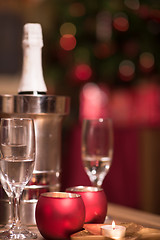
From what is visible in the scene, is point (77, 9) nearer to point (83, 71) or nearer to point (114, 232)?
point (83, 71)

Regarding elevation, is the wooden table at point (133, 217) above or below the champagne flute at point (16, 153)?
below

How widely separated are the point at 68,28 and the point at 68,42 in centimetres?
10

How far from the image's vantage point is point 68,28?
3.01 meters

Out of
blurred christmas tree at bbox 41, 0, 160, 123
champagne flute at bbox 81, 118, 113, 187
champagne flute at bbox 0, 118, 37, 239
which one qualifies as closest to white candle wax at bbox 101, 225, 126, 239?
champagne flute at bbox 0, 118, 37, 239

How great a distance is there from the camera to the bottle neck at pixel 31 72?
0.81 meters

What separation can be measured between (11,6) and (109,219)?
3057 millimetres

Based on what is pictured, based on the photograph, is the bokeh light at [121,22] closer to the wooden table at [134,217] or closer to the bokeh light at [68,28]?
the bokeh light at [68,28]

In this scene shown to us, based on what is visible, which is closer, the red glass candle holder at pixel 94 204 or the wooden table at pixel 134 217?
the red glass candle holder at pixel 94 204

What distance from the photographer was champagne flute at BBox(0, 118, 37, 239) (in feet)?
2.12

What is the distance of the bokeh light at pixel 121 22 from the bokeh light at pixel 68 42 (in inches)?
12.4

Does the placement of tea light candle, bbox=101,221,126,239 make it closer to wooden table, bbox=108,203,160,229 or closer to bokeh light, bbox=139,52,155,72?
wooden table, bbox=108,203,160,229

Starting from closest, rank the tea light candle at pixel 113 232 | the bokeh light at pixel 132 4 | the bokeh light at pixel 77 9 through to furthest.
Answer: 1. the tea light candle at pixel 113 232
2. the bokeh light at pixel 132 4
3. the bokeh light at pixel 77 9

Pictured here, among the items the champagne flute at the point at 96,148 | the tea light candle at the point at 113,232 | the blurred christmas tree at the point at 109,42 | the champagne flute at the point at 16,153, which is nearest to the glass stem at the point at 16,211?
the champagne flute at the point at 16,153

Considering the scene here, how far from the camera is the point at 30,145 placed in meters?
0.66
